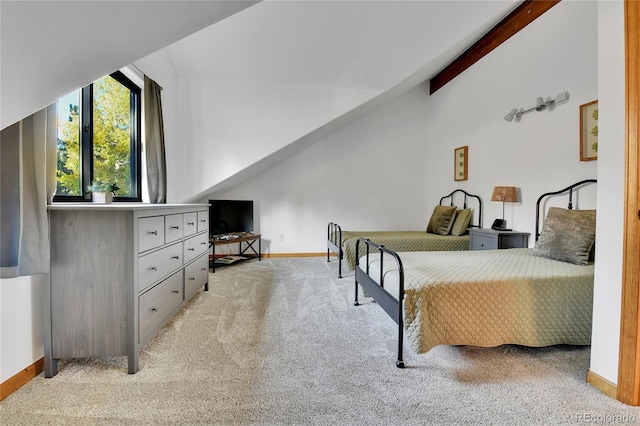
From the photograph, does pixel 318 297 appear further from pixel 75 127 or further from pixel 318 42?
pixel 318 42

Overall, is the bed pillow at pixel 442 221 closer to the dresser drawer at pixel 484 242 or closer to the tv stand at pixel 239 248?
the dresser drawer at pixel 484 242

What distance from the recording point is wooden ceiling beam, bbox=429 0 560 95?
10.1 ft

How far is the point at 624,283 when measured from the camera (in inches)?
53.9

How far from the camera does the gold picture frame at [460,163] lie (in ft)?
14.2

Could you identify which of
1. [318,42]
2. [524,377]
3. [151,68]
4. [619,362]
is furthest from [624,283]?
[151,68]

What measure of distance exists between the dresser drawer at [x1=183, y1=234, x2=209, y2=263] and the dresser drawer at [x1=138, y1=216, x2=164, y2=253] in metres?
0.53

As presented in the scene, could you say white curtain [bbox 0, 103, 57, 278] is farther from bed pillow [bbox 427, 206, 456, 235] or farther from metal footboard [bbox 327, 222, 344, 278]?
bed pillow [bbox 427, 206, 456, 235]

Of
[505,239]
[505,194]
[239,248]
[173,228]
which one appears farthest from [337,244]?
[173,228]

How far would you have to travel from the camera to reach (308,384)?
1539 millimetres

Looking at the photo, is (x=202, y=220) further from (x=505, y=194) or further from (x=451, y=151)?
(x=451, y=151)

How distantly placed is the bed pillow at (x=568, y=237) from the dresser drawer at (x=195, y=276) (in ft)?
9.95

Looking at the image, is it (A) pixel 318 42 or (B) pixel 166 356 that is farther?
(A) pixel 318 42

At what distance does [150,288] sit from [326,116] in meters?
3.11

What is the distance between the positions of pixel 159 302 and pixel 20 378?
71cm
